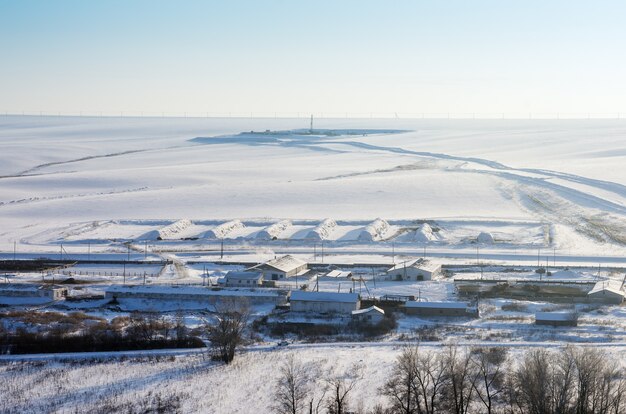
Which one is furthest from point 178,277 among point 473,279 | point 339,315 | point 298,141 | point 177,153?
point 298,141

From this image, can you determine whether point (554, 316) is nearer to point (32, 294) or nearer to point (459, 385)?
point (459, 385)

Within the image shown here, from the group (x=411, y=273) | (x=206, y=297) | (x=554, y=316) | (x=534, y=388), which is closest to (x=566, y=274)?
(x=411, y=273)

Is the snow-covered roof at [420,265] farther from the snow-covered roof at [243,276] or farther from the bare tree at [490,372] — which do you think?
the bare tree at [490,372]

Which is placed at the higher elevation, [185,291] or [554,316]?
[554,316]

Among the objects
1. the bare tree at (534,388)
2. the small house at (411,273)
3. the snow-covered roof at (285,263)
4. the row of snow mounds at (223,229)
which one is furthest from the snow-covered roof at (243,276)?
the bare tree at (534,388)

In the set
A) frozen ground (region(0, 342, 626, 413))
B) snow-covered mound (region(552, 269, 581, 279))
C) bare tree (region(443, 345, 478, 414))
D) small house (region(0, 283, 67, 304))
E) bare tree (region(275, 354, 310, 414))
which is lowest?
small house (region(0, 283, 67, 304))

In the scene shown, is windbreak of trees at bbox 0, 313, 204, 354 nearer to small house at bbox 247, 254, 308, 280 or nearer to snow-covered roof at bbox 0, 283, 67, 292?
snow-covered roof at bbox 0, 283, 67, 292

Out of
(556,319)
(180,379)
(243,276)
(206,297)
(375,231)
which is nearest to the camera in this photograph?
(180,379)

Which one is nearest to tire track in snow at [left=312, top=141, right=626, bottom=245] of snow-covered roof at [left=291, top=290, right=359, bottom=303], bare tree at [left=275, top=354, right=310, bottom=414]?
snow-covered roof at [left=291, top=290, right=359, bottom=303]
